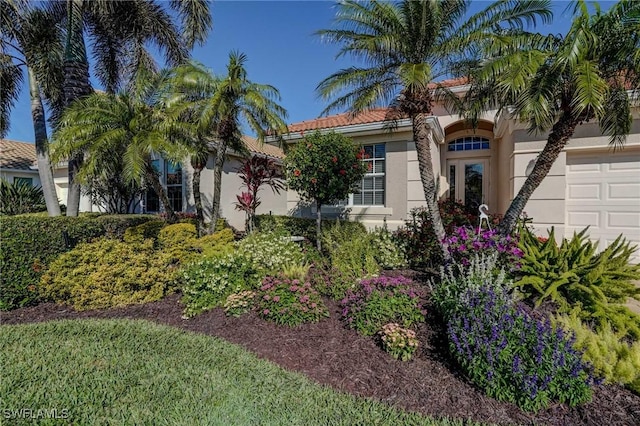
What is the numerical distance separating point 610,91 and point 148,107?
1155 cm

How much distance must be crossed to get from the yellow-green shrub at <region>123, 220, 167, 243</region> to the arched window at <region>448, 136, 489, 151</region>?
38.3 feet

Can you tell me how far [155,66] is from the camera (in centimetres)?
1336

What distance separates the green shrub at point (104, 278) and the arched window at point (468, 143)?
1182cm

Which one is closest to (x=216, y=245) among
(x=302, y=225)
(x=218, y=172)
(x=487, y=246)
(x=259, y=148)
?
(x=218, y=172)

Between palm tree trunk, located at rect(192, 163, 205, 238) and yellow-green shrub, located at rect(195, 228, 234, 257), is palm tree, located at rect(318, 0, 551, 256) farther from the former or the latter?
palm tree trunk, located at rect(192, 163, 205, 238)

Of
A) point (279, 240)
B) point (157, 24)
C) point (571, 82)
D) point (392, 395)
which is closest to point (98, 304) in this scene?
point (279, 240)

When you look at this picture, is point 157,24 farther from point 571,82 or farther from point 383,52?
point 571,82

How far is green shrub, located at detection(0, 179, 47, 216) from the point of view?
1338 cm

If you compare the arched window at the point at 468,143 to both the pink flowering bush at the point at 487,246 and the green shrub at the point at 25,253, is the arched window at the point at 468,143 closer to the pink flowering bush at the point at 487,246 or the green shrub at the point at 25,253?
the pink flowering bush at the point at 487,246

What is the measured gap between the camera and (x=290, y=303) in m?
5.11

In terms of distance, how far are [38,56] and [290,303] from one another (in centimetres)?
1304

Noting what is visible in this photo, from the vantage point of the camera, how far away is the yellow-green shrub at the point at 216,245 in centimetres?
700

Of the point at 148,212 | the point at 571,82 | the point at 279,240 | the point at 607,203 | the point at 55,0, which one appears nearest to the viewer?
the point at 571,82

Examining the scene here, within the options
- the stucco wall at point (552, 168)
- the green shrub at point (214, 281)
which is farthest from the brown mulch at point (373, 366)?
the stucco wall at point (552, 168)
